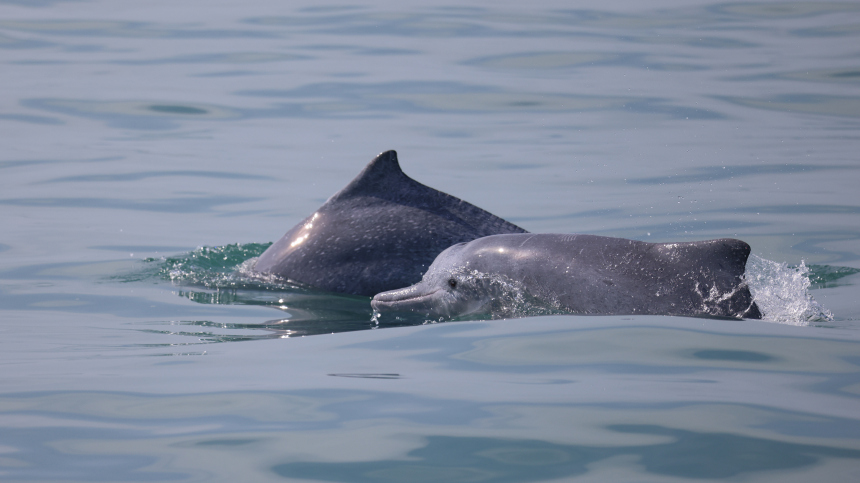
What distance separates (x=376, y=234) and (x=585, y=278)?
8.49 feet

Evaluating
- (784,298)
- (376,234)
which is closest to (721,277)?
(784,298)

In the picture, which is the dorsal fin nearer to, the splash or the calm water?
the calm water

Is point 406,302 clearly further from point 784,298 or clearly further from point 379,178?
point 784,298

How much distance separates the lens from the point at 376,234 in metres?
9.02

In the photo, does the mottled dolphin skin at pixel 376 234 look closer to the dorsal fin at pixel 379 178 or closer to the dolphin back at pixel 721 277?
the dorsal fin at pixel 379 178

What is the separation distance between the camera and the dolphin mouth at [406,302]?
7.53 meters

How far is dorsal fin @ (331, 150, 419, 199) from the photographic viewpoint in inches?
372

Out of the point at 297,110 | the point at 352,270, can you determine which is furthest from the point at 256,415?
the point at 297,110

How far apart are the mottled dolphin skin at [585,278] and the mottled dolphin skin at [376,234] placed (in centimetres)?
91

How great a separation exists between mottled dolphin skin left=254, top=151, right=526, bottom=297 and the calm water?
39cm

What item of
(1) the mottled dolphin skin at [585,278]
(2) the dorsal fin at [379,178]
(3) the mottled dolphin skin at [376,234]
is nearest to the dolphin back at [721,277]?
(1) the mottled dolphin skin at [585,278]

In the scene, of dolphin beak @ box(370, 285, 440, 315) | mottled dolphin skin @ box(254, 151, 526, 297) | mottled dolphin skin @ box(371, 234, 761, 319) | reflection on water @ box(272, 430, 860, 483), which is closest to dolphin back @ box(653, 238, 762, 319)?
mottled dolphin skin @ box(371, 234, 761, 319)

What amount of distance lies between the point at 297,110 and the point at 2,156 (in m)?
5.46

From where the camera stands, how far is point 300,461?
4203 millimetres
